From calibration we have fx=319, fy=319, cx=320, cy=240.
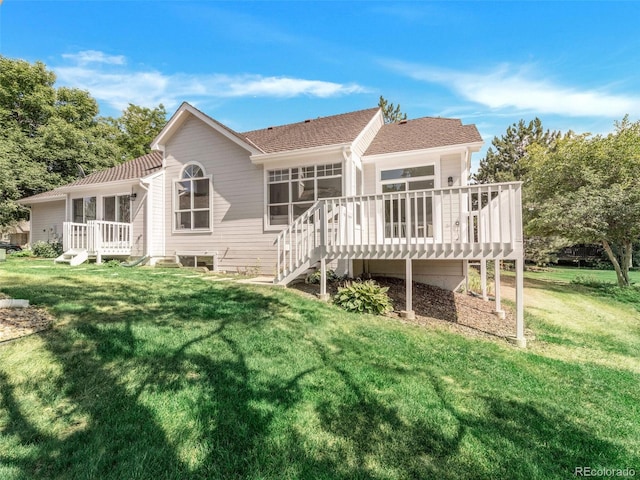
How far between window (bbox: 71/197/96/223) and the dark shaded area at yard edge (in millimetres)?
11886

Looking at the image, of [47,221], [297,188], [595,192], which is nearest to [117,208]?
[47,221]

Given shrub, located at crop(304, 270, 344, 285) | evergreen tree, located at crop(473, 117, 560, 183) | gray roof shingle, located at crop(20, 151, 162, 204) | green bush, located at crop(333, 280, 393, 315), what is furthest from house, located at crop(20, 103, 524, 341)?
evergreen tree, located at crop(473, 117, 560, 183)

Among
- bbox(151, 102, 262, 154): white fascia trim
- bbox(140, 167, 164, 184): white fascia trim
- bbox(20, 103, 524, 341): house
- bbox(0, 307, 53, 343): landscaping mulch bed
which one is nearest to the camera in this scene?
bbox(0, 307, 53, 343): landscaping mulch bed

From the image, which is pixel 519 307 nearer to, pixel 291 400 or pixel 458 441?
pixel 458 441

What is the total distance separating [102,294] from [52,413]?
3874 mm

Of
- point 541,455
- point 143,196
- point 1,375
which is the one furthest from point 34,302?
point 143,196

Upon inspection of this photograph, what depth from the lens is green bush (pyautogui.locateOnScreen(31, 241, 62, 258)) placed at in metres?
14.5

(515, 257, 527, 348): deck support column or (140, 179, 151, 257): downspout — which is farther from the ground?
(140, 179, 151, 257): downspout

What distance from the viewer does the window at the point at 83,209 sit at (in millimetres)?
13562

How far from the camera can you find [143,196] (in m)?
12.0

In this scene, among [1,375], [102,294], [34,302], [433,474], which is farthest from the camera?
[102,294]

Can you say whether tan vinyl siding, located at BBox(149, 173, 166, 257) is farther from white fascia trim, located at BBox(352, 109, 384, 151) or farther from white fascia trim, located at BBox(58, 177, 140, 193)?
white fascia trim, located at BBox(352, 109, 384, 151)

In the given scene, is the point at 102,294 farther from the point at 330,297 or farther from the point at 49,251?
the point at 49,251

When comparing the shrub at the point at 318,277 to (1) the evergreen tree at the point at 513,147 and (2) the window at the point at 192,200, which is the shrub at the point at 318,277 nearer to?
(2) the window at the point at 192,200
